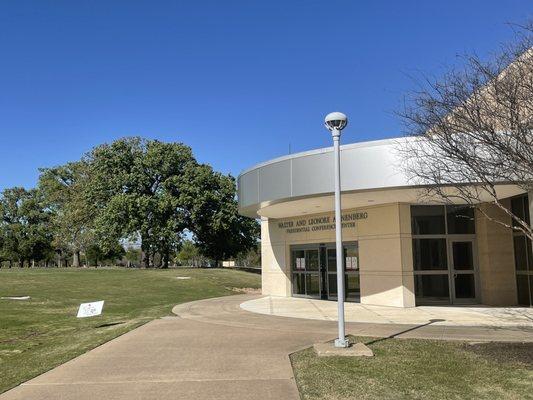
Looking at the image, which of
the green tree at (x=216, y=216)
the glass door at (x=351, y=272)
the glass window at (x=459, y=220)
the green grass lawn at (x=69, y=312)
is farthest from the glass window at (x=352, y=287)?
the green tree at (x=216, y=216)

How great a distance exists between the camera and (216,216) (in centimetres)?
4862

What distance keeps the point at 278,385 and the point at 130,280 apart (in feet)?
93.3

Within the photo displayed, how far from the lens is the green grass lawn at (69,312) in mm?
10047

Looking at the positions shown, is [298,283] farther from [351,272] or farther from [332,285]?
[351,272]

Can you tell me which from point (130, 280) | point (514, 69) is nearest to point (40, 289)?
point (130, 280)

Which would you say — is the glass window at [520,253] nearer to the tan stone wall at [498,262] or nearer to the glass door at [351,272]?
the tan stone wall at [498,262]

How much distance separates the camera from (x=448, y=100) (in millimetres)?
8477

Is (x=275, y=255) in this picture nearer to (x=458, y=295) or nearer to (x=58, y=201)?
(x=458, y=295)

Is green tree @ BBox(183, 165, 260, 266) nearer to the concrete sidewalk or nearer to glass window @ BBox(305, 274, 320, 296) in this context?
glass window @ BBox(305, 274, 320, 296)

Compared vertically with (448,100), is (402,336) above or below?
below

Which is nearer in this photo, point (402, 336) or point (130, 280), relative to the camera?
point (402, 336)

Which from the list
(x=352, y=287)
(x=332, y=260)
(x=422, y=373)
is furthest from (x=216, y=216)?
(x=422, y=373)

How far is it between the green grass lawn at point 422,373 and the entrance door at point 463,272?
8.15 metres

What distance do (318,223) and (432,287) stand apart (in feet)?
16.7
